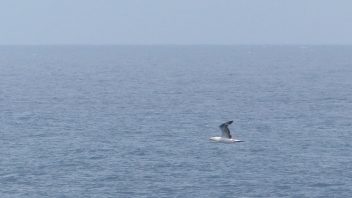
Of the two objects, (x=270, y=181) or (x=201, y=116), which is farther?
(x=201, y=116)

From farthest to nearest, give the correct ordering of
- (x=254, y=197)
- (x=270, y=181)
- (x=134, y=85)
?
(x=134, y=85) < (x=270, y=181) < (x=254, y=197)

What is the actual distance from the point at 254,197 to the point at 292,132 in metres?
31.4

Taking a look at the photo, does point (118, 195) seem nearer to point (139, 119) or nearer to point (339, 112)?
point (139, 119)

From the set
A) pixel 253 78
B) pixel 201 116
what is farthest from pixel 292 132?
pixel 253 78

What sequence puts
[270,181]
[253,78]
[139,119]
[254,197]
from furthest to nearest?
[253,78] < [139,119] < [270,181] < [254,197]

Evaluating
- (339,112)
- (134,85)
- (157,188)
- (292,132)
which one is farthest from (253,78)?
(157,188)

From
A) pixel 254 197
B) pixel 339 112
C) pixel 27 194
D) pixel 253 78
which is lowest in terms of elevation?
pixel 27 194

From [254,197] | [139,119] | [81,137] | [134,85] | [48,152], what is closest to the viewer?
Answer: [254,197]

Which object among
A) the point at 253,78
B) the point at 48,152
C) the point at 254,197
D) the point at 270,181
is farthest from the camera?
the point at 253,78

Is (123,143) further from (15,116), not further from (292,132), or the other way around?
(15,116)

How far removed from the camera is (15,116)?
11462 centimetres

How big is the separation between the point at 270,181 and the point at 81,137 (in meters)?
28.8

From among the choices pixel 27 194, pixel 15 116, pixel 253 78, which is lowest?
pixel 27 194

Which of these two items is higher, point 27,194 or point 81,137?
point 81,137
